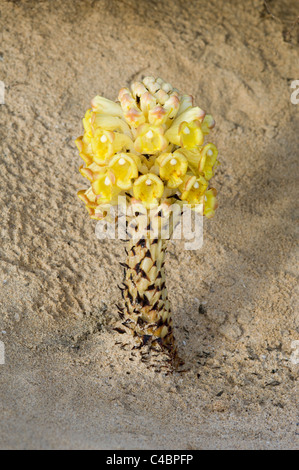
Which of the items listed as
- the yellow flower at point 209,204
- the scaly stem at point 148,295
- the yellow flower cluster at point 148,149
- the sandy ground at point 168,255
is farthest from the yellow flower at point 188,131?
the sandy ground at point 168,255

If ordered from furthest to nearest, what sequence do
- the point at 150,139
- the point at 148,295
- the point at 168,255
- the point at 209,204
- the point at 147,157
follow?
the point at 168,255 → the point at 148,295 → the point at 209,204 → the point at 147,157 → the point at 150,139

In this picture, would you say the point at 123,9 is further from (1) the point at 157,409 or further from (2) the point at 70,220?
(1) the point at 157,409

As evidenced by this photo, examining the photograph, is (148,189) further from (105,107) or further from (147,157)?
(105,107)

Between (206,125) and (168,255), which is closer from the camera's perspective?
(206,125)

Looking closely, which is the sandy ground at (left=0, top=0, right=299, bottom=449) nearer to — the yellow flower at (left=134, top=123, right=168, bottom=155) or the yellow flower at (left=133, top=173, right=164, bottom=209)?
the yellow flower at (left=133, top=173, right=164, bottom=209)

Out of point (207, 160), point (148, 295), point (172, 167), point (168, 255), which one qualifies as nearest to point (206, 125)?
point (207, 160)

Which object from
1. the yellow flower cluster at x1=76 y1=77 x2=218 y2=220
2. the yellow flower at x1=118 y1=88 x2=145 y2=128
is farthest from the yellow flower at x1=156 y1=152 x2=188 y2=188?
the yellow flower at x1=118 y1=88 x2=145 y2=128

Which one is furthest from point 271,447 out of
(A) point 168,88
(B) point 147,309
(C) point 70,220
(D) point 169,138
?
(C) point 70,220
